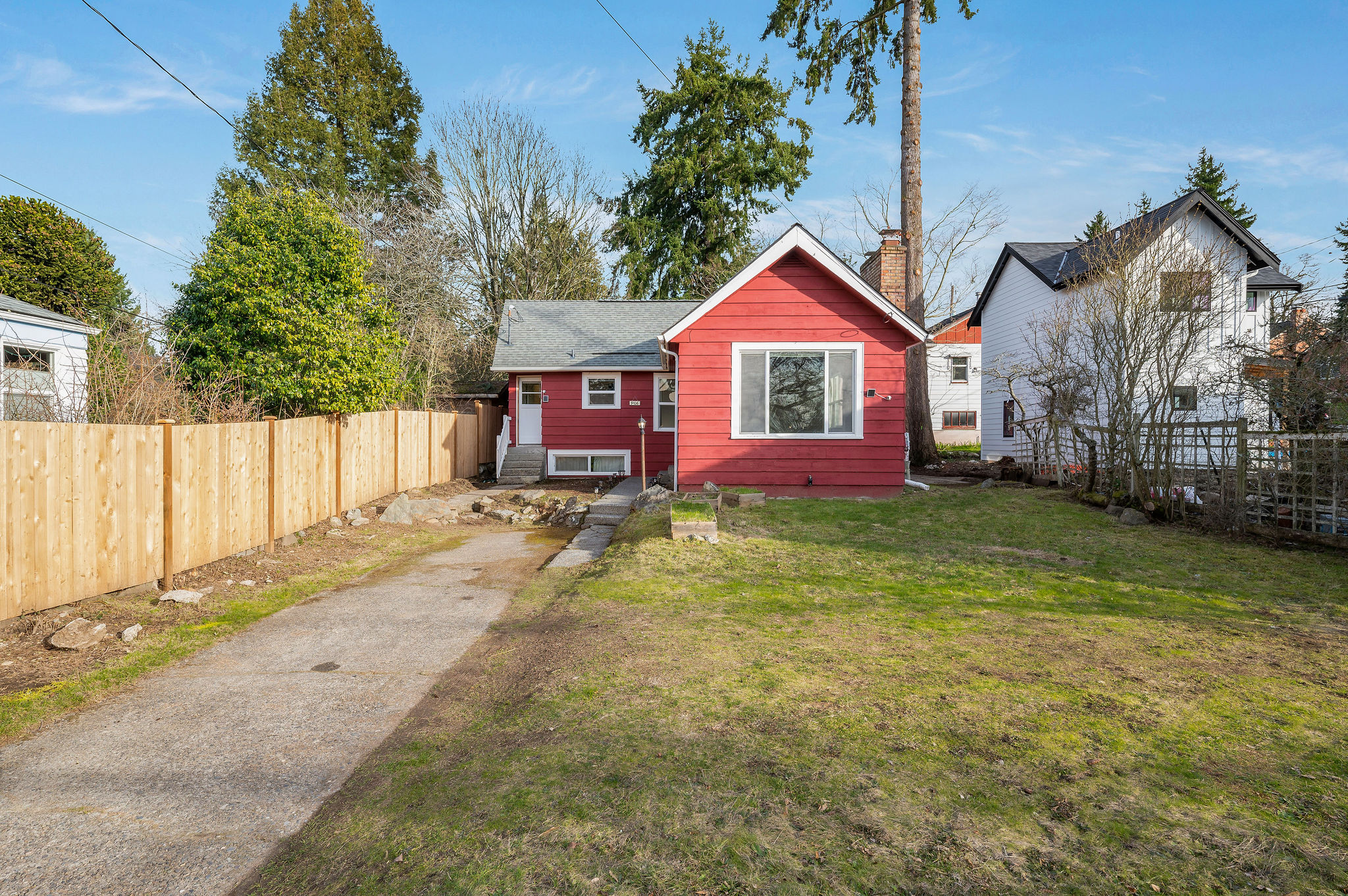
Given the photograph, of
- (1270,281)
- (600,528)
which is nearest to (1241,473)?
(600,528)

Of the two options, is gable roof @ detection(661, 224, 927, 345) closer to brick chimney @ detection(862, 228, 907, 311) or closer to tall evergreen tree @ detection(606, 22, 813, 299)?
brick chimney @ detection(862, 228, 907, 311)

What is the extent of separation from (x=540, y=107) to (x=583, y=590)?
26963 millimetres

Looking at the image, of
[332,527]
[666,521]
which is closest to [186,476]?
[332,527]

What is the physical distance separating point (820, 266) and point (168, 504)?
939cm

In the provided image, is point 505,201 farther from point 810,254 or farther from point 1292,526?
point 1292,526

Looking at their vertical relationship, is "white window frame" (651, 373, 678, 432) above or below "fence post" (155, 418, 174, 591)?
above

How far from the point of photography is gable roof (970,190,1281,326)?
12651 millimetres

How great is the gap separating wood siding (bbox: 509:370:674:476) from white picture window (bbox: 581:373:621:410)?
0.09 metres

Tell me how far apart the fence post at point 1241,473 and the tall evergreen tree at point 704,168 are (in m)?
21.9

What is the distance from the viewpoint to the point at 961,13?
18.0m

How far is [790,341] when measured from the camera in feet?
38.2

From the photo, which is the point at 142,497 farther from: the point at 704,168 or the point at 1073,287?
the point at 704,168

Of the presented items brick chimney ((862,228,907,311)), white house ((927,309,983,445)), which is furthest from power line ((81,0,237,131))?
white house ((927,309,983,445))

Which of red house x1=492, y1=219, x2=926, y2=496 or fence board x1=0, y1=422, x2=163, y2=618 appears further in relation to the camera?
red house x1=492, y1=219, x2=926, y2=496
